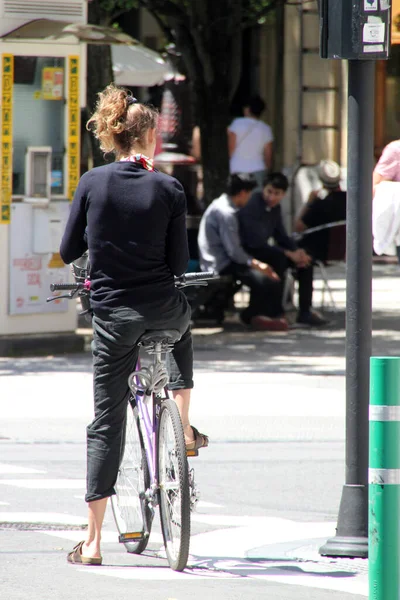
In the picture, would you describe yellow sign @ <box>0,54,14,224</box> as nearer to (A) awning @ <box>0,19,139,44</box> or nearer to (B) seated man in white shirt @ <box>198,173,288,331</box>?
(A) awning @ <box>0,19,139,44</box>

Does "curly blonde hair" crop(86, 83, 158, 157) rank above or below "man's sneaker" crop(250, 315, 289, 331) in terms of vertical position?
above

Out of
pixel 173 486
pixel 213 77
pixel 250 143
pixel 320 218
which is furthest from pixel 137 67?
pixel 173 486

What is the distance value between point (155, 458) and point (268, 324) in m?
8.54

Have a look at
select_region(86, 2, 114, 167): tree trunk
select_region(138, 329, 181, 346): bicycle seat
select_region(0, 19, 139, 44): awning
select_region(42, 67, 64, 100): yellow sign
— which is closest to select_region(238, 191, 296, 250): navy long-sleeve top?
select_region(86, 2, 114, 167): tree trunk

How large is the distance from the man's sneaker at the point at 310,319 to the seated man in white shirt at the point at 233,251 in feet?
1.97

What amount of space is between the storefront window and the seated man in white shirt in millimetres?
1743

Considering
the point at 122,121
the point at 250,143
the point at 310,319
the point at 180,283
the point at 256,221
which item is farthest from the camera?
the point at 250,143

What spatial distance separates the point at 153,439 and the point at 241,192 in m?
8.51

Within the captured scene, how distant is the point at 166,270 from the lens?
18.4ft

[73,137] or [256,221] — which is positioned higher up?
[73,137]

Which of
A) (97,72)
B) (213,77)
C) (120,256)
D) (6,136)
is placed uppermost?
(213,77)

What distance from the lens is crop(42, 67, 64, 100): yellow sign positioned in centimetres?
1266

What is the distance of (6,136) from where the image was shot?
12.4m

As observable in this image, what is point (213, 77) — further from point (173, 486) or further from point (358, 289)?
point (173, 486)
